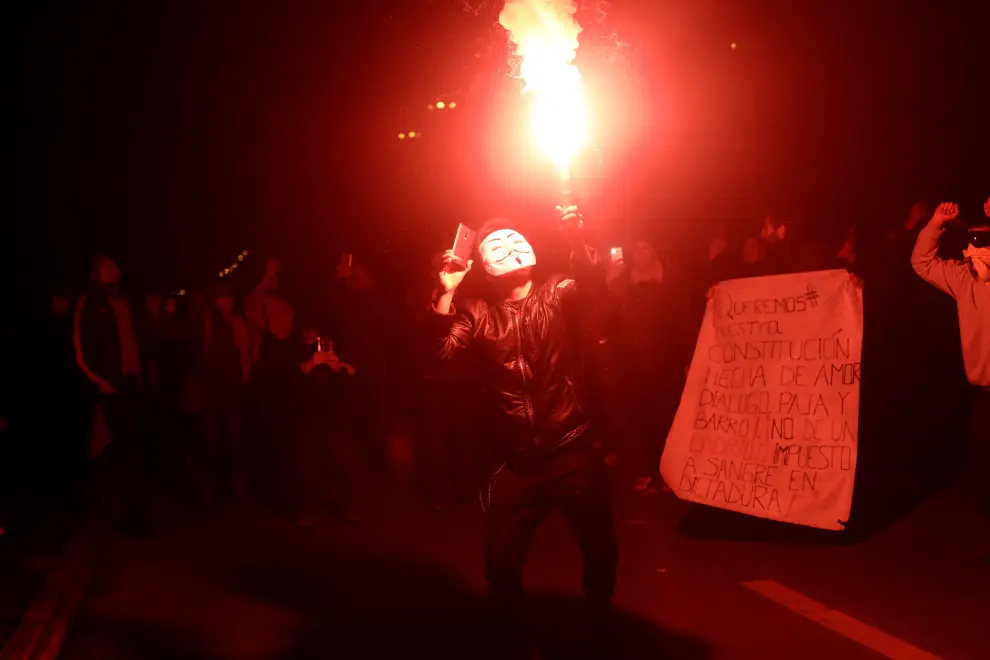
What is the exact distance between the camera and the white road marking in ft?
15.0

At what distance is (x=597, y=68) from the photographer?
240 inches

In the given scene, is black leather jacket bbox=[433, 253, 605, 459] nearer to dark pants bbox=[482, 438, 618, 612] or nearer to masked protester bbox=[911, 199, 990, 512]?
dark pants bbox=[482, 438, 618, 612]

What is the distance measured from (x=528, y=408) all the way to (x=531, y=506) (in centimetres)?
47

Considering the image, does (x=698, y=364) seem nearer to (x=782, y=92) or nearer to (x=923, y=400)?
(x=923, y=400)

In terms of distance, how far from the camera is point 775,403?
20.4 feet

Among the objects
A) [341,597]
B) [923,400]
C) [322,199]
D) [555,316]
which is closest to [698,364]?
[923,400]

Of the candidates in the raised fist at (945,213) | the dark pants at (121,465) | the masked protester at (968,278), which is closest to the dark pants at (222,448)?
the dark pants at (121,465)

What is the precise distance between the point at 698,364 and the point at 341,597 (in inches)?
116

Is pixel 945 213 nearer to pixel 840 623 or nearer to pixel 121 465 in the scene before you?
pixel 840 623

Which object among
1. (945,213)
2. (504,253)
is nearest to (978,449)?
(945,213)

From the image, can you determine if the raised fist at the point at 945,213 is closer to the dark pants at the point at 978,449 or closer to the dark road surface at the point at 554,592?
the dark pants at the point at 978,449

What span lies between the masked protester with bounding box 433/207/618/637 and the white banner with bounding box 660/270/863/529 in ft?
5.94

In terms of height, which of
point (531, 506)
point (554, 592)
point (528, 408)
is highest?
point (528, 408)

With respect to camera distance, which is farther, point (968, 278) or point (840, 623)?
point (968, 278)
